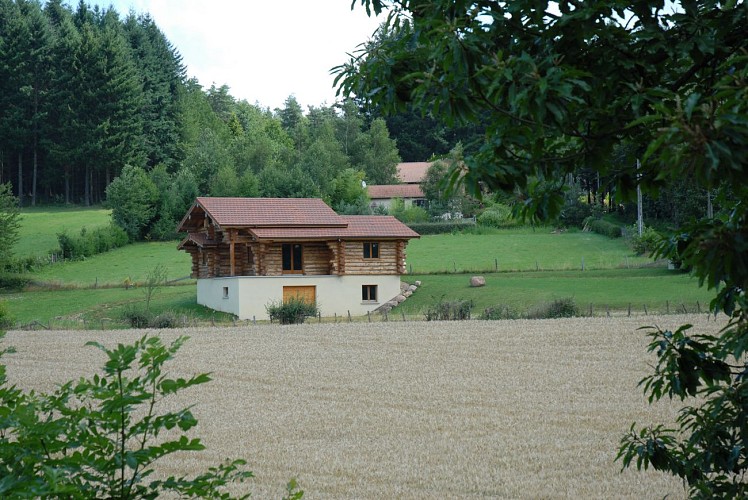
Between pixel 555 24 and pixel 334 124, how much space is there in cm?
9929

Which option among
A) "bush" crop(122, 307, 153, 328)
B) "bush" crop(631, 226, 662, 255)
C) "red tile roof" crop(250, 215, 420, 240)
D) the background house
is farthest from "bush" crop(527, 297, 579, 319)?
the background house

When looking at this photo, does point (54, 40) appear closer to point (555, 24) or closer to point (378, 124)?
point (378, 124)

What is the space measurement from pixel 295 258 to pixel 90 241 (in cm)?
2280

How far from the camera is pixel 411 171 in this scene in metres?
97.4

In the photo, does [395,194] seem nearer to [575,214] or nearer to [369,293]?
[575,214]

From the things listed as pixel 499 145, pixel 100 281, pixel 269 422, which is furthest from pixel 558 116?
pixel 100 281

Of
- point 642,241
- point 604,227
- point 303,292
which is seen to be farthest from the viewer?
point 604,227

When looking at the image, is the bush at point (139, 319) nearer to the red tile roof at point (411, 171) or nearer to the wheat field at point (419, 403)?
the wheat field at point (419, 403)

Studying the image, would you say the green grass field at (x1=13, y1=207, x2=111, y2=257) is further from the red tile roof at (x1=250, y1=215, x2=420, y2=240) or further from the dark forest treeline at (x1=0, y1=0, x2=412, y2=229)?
the red tile roof at (x1=250, y1=215, x2=420, y2=240)

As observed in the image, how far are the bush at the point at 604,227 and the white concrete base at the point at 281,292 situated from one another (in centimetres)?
2317

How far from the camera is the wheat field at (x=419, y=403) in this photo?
1037 cm

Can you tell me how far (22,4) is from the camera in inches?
3610

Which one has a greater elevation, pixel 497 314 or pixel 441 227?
pixel 441 227

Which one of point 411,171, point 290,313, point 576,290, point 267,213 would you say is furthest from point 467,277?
point 411,171
